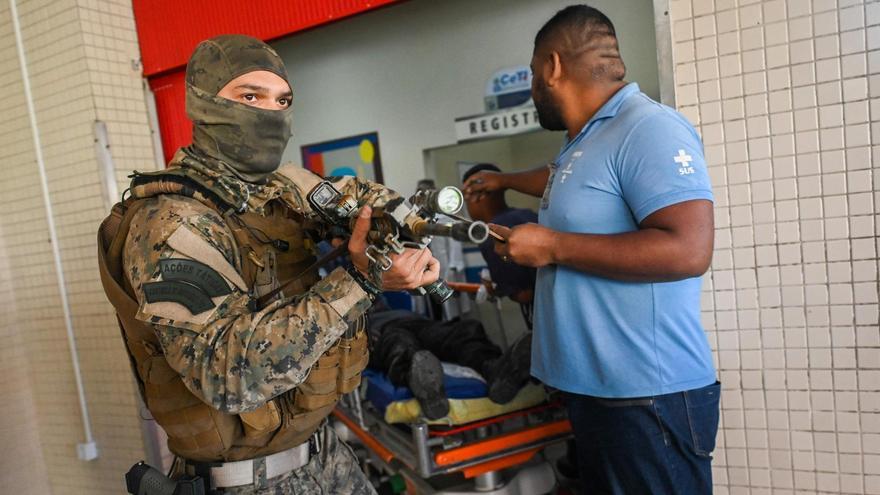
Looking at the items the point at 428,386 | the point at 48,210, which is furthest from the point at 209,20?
the point at 428,386

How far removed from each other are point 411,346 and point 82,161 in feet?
6.36

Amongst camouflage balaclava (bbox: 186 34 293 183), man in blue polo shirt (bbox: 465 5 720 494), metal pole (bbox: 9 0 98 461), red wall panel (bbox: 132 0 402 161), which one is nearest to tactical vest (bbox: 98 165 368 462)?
camouflage balaclava (bbox: 186 34 293 183)

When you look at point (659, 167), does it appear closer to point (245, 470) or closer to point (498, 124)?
point (245, 470)

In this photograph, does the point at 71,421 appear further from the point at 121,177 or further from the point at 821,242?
the point at 821,242

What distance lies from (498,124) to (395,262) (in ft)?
8.18

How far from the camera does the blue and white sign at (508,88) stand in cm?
344

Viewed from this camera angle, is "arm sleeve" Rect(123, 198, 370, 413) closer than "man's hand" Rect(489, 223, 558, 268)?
Yes

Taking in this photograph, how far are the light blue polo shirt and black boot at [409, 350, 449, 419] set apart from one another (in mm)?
578

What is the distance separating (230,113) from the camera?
4.65 feet

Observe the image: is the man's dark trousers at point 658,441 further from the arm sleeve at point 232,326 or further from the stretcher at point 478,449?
the arm sleeve at point 232,326

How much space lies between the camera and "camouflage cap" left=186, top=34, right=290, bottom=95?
143cm

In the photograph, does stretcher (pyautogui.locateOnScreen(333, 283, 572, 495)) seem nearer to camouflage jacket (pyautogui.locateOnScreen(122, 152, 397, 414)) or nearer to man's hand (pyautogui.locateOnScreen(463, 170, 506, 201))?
man's hand (pyautogui.locateOnScreen(463, 170, 506, 201))

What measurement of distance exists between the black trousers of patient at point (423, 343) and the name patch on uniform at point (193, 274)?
3.89ft

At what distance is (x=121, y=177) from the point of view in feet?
9.77
